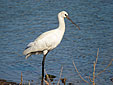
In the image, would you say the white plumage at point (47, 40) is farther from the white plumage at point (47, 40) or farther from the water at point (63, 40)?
the water at point (63, 40)

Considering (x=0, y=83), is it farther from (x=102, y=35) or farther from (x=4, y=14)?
(x=4, y=14)

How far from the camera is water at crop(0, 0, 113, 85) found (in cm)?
866

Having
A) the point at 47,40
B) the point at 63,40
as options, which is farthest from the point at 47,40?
the point at 63,40

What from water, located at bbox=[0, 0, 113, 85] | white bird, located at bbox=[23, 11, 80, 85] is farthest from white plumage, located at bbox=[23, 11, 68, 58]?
water, located at bbox=[0, 0, 113, 85]

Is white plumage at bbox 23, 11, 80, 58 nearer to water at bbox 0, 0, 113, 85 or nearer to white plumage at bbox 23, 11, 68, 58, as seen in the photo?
white plumage at bbox 23, 11, 68, 58

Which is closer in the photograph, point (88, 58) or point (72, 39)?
point (88, 58)

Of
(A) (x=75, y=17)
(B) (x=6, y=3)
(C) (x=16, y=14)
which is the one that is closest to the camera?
(A) (x=75, y=17)

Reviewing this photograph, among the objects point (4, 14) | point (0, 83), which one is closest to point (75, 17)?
point (4, 14)

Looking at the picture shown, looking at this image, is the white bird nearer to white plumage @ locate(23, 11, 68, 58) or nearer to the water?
white plumage @ locate(23, 11, 68, 58)

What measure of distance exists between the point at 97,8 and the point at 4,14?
5035mm

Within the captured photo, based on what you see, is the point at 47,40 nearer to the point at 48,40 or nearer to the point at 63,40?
the point at 48,40

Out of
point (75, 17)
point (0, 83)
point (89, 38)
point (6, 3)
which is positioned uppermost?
point (6, 3)

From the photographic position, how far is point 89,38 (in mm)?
11461

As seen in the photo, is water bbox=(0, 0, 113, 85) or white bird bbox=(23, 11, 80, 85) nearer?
white bird bbox=(23, 11, 80, 85)
